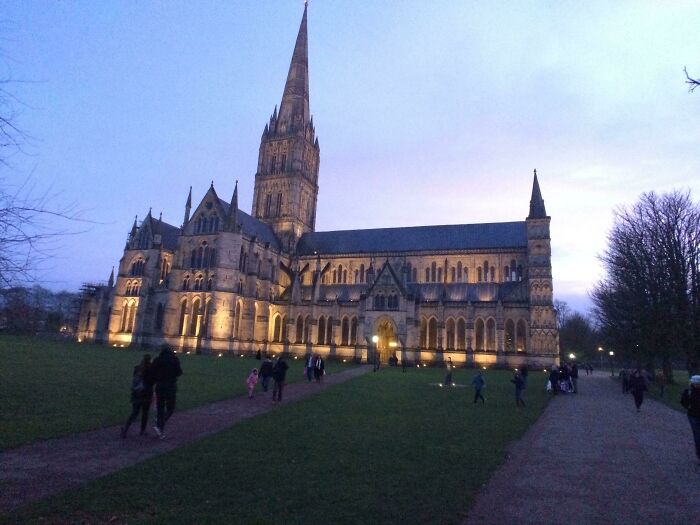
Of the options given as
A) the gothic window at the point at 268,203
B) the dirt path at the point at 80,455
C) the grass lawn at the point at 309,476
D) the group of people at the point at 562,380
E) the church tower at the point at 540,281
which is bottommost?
the dirt path at the point at 80,455

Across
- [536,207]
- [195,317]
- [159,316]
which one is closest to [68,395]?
[195,317]

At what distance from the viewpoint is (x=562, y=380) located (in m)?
28.0

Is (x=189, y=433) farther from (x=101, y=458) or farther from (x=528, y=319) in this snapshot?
(x=528, y=319)

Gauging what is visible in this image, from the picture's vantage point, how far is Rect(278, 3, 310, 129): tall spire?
76.0 meters

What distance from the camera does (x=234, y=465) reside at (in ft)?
29.8

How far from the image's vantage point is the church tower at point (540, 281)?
1930 inches

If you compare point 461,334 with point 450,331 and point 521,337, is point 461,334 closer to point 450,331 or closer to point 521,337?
point 450,331

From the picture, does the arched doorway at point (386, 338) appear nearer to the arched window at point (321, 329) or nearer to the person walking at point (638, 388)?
the arched window at point (321, 329)

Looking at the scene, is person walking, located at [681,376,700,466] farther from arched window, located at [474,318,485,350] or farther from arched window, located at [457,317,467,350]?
arched window, located at [474,318,485,350]

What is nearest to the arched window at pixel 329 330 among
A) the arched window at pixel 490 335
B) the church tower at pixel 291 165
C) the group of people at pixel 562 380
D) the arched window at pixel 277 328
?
the arched window at pixel 277 328

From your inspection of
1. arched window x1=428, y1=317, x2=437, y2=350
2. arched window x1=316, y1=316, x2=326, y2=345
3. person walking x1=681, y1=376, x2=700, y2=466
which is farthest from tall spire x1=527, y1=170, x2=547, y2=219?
person walking x1=681, y1=376, x2=700, y2=466

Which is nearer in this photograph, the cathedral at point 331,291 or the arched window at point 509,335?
the arched window at point 509,335

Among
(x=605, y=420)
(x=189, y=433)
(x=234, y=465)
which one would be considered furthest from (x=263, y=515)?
(x=605, y=420)

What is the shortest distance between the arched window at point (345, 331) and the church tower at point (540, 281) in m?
21.7
